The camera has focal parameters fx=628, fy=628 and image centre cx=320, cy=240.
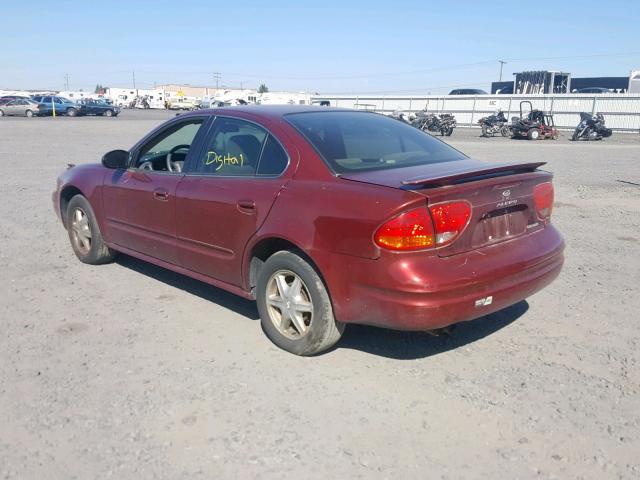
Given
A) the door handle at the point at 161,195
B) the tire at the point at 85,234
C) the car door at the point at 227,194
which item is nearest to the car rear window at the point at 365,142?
the car door at the point at 227,194

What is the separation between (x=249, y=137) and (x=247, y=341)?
1487 millimetres

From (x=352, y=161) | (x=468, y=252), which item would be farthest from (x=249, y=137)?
(x=468, y=252)

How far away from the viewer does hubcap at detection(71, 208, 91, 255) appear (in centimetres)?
632

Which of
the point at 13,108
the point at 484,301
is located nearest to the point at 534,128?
the point at 484,301

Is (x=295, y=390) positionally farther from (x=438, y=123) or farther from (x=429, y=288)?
(x=438, y=123)

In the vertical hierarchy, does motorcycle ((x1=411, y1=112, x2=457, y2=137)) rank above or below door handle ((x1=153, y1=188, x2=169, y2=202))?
below

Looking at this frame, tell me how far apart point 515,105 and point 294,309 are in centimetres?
4490

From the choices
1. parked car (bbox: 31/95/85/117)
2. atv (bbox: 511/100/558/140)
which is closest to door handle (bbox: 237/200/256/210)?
atv (bbox: 511/100/558/140)

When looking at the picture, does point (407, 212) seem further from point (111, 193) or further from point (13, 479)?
point (111, 193)

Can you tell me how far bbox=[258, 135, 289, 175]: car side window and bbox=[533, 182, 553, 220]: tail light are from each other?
5.62ft

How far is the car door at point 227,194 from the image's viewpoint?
14.1ft

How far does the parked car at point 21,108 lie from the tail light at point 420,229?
5161cm

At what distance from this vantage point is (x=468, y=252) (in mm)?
3736

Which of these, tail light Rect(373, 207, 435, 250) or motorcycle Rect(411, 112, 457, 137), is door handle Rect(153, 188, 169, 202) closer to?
tail light Rect(373, 207, 435, 250)
